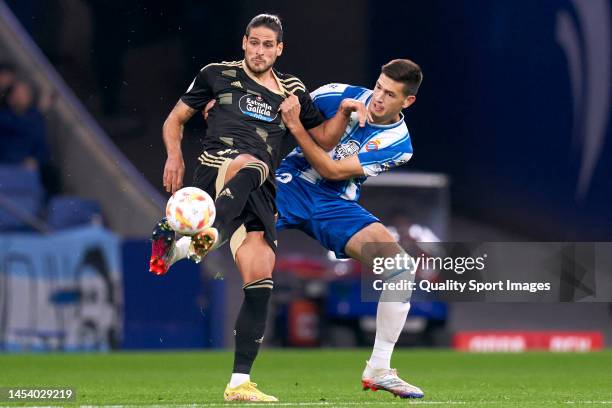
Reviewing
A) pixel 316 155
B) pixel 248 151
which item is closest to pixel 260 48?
pixel 248 151

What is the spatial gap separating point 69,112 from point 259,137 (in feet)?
27.2

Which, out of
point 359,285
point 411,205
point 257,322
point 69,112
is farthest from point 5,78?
point 257,322

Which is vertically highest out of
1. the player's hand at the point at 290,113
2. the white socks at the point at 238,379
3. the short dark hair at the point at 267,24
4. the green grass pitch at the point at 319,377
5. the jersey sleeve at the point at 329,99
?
the short dark hair at the point at 267,24

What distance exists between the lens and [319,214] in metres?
6.74

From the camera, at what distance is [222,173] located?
20.1 ft

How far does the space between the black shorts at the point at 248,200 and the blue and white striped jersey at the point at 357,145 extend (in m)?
0.66

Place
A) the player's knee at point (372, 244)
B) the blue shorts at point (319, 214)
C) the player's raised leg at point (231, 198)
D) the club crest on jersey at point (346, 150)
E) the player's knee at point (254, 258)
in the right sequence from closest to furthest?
the player's raised leg at point (231, 198)
the player's knee at point (254, 258)
the player's knee at point (372, 244)
the blue shorts at point (319, 214)
the club crest on jersey at point (346, 150)

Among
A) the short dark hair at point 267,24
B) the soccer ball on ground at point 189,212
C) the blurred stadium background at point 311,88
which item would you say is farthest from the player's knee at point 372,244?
the blurred stadium background at point 311,88

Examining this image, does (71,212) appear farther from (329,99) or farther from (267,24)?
(267,24)

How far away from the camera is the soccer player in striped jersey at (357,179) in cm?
646

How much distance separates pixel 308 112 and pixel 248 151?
520mm

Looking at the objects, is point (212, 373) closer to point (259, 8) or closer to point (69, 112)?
point (69, 112)

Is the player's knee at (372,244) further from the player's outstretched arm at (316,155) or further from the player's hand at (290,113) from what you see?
the player's hand at (290,113)

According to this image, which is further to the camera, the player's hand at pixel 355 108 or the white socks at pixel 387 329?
the white socks at pixel 387 329
